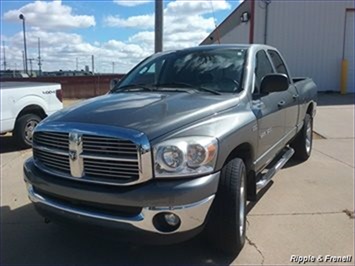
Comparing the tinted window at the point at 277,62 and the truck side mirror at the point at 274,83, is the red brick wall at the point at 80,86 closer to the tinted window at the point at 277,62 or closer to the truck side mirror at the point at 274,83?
the tinted window at the point at 277,62

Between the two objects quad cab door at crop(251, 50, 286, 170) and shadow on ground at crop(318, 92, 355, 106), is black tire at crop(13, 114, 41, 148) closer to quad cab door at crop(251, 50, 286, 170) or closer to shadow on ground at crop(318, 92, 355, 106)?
quad cab door at crop(251, 50, 286, 170)

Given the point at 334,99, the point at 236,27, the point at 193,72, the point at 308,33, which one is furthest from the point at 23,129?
the point at 236,27

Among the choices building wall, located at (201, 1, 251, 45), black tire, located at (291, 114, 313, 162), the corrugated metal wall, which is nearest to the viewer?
black tire, located at (291, 114, 313, 162)

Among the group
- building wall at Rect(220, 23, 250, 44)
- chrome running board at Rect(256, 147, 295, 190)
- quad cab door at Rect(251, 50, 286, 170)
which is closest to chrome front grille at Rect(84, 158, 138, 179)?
quad cab door at Rect(251, 50, 286, 170)

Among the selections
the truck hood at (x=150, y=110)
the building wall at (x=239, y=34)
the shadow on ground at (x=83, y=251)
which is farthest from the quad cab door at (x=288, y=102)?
the building wall at (x=239, y=34)

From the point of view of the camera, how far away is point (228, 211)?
10.8ft

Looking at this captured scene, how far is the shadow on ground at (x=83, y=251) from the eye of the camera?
3613 mm

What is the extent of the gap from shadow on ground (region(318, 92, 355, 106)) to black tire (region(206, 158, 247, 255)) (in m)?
12.6

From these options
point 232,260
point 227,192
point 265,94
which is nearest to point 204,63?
point 265,94

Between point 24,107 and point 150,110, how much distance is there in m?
5.77

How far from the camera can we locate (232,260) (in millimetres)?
3596

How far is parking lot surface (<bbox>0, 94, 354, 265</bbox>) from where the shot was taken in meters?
3.66

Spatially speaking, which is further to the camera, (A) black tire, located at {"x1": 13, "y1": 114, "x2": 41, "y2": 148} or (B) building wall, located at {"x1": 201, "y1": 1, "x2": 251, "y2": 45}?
(B) building wall, located at {"x1": 201, "y1": 1, "x2": 251, "y2": 45}

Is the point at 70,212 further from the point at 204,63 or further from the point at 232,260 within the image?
the point at 204,63
